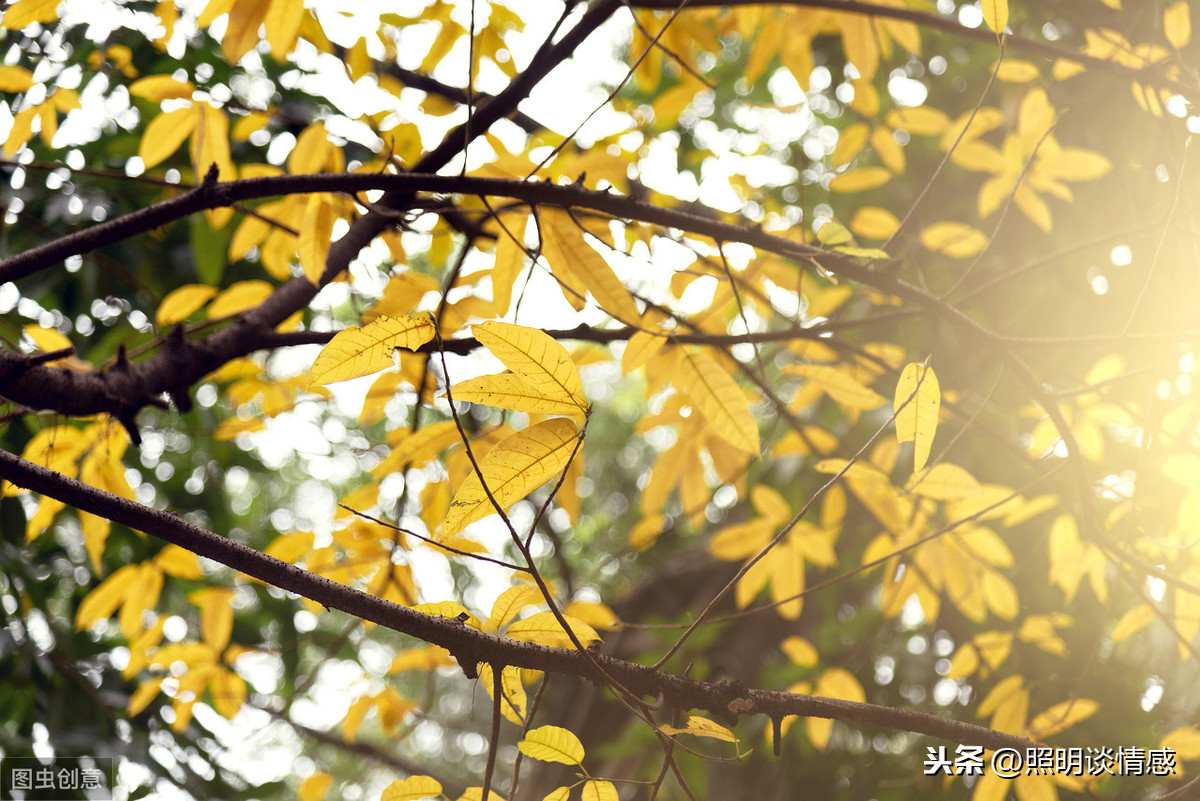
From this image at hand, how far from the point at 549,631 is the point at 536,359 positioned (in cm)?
21

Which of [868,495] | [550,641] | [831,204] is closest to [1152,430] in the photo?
[868,495]

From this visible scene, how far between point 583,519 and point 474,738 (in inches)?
89.2

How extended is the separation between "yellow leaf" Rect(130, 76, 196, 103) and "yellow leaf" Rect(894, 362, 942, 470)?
93 cm

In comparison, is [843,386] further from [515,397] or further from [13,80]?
[13,80]

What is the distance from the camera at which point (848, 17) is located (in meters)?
1.05

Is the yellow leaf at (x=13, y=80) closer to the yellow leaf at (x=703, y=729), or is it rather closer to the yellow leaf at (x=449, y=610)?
the yellow leaf at (x=449, y=610)

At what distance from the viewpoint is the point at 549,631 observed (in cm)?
55

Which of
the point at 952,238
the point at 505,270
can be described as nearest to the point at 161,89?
the point at 505,270

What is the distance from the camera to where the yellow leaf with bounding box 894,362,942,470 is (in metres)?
0.54

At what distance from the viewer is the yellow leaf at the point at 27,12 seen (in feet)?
2.50

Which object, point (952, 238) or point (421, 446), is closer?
point (421, 446)

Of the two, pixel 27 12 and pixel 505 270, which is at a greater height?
pixel 27 12

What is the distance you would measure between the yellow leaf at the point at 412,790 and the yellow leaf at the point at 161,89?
0.86 metres

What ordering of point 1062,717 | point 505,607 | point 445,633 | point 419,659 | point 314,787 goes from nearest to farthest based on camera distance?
point 445,633, point 505,607, point 1062,717, point 419,659, point 314,787
